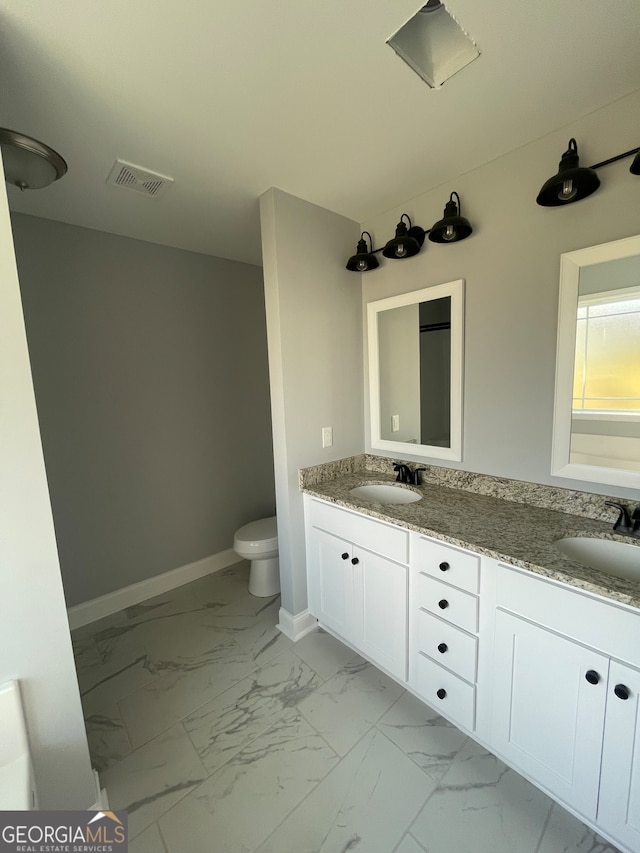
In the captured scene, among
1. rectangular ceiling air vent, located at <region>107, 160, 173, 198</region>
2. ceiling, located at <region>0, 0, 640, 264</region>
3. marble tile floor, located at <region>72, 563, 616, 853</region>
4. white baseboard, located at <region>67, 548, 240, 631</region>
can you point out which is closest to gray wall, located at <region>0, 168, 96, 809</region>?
marble tile floor, located at <region>72, 563, 616, 853</region>

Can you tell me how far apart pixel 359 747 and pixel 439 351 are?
187 centimetres

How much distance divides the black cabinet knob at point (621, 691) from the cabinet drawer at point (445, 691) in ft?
1.65

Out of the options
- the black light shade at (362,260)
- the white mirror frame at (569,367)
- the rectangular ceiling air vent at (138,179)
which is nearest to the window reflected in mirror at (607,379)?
the white mirror frame at (569,367)

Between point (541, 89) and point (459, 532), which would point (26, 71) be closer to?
point (541, 89)

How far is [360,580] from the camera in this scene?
1760 millimetres

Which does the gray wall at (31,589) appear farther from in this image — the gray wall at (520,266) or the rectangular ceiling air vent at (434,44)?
the gray wall at (520,266)

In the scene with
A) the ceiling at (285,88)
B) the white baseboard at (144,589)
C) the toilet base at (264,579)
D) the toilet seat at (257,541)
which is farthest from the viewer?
the toilet base at (264,579)

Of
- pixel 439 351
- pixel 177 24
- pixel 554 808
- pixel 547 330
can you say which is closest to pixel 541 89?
pixel 547 330

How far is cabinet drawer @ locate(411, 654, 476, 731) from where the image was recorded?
54.0 inches

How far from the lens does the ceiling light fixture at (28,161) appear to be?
1.19 m

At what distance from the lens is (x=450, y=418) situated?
189 cm

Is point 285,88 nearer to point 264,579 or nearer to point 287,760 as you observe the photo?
point 287,760

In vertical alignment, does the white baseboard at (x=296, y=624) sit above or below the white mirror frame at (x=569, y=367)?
below

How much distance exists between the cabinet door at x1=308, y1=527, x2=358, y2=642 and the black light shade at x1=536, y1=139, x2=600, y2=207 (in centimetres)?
171
